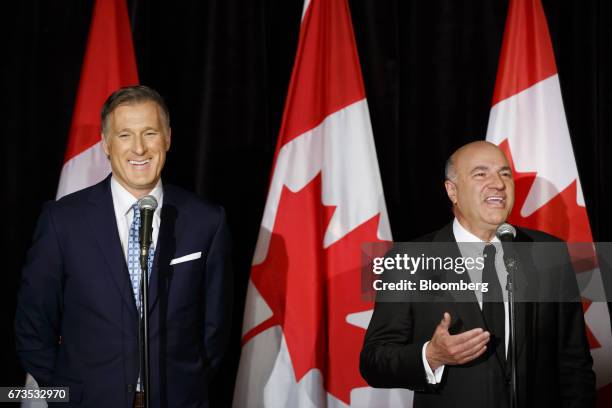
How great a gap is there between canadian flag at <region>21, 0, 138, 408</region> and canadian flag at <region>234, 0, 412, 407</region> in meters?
0.80

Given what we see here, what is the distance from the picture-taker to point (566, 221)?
3.47 meters

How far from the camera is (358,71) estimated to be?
3648 millimetres

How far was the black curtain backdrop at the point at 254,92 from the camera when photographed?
12.4 feet

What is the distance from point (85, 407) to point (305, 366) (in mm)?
1172

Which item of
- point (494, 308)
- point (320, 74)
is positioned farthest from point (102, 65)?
point (494, 308)

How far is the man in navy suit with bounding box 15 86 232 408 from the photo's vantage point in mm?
2467

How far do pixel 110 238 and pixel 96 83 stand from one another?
4.11 feet

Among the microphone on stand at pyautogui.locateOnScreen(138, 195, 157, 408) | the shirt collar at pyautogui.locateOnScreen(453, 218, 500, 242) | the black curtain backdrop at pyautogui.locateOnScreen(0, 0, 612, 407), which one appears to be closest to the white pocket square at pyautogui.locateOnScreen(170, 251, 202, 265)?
the microphone on stand at pyautogui.locateOnScreen(138, 195, 157, 408)

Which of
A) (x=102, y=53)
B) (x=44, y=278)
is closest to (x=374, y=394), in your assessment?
(x=44, y=278)

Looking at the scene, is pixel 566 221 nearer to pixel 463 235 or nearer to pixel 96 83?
pixel 463 235

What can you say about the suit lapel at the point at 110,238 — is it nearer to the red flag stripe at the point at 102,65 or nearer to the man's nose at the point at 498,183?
the red flag stripe at the point at 102,65

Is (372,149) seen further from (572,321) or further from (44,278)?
(44,278)

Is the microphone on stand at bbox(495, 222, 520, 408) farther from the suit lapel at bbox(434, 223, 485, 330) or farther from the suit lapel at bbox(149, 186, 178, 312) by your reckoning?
the suit lapel at bbox(149, 186, 178, 312)

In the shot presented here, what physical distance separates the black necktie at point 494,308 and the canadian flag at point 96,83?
1.80 metres
